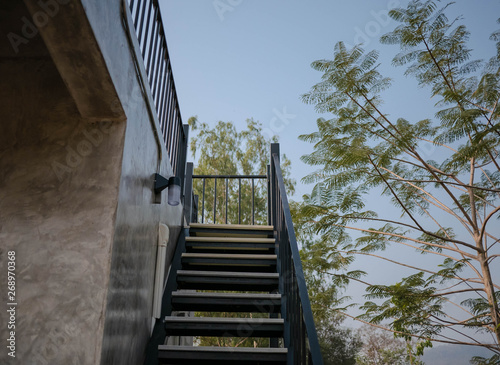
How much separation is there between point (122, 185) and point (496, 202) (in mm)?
5205

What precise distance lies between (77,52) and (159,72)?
145 cm

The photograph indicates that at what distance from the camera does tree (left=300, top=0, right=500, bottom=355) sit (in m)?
3.97

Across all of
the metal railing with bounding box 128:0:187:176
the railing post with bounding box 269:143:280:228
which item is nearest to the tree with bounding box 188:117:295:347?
the railing post with bounding box 269:143:280:228

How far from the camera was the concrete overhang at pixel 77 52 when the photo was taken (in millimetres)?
1159

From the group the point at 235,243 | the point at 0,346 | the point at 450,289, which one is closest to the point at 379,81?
the point at 235,243

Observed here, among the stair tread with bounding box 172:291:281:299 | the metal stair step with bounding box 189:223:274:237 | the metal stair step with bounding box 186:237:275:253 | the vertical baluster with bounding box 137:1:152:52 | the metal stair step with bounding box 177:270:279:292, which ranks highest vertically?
the vertical baluster with bounding box 137:1:152:52

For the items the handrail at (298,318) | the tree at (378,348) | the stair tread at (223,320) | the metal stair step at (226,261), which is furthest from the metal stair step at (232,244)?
the tree at (378,348)

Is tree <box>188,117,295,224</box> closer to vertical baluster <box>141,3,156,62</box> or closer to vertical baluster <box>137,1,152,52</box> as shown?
vertical baluster <box>141,3,156,62</box>

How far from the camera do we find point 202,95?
1137 cm

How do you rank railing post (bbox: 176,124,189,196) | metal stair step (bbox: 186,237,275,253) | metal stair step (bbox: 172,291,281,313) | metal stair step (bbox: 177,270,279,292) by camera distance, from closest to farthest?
metal stair step (bbox: 172,291,281,313), metal stair step (bbox: 177,270,279,292), metal stair step (bbox: 186,237,275,253), railing post (bbox: 176,124,189,196)

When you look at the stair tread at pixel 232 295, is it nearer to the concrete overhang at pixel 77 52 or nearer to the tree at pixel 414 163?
the tree at pixel 414 163

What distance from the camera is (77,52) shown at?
4.30 feet

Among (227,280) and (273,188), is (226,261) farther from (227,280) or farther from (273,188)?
(273,188)

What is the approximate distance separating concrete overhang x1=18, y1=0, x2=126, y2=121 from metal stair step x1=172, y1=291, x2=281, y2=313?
158 cm
